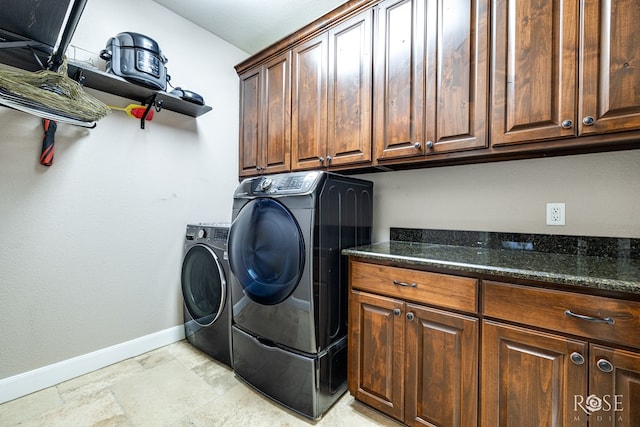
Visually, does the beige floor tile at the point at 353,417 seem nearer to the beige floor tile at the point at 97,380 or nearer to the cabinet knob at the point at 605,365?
the cabinet knob at the point at 605,365

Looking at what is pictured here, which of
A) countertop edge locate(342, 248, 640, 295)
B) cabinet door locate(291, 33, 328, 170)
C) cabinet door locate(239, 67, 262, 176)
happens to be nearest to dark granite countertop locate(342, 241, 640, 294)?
countertop edge locate(342, 248, 640, 295)

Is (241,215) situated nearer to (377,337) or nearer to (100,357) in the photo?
(377,337)

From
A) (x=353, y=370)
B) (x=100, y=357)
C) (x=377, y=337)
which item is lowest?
(x=100, y=357)

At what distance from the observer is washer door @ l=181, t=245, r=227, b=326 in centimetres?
190

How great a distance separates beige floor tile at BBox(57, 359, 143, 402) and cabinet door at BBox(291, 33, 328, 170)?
1.82 metres

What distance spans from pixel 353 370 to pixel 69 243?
197 centimetres

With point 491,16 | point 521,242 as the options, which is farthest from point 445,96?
point 521,242

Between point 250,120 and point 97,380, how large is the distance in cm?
220

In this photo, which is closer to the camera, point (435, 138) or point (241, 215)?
point (435, 138)

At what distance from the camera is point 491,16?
1289 mm

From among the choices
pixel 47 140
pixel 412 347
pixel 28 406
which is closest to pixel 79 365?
pixel 28 406

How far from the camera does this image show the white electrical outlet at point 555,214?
141 cm

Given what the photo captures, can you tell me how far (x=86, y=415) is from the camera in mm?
1436

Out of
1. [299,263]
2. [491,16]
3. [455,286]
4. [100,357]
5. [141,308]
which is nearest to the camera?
[455,286]
